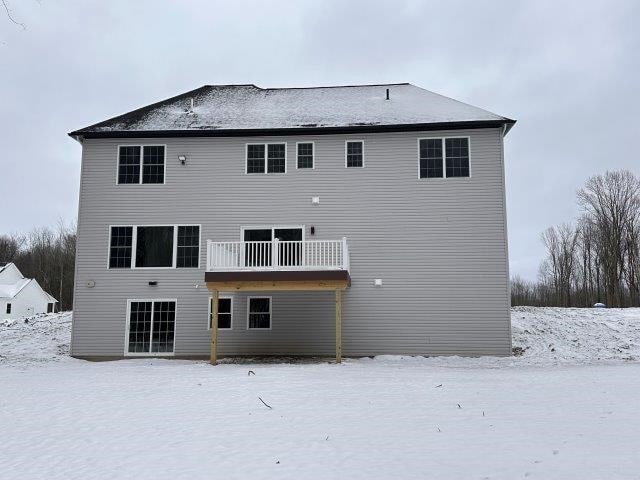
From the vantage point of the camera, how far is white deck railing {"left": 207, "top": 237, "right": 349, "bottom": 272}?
15930mm

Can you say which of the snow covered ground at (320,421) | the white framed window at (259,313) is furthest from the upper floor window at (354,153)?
the snow covered ground at (320,421)

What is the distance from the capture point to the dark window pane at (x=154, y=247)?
18.6 m

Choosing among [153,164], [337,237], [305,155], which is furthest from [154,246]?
[337,237]

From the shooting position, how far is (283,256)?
1653 cm

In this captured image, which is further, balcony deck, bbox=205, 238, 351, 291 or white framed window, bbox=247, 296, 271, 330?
white framed window, bbox=247, 296, 271, 330

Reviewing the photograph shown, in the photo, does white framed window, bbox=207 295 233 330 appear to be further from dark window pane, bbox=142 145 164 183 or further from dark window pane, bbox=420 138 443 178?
dark window pane, bbox=420 138 443 178

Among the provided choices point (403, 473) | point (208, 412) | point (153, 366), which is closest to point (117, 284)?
point (153, 366)

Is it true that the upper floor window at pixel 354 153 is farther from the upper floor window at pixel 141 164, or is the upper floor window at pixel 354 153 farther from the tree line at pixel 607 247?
the tree line at pixel 607 247

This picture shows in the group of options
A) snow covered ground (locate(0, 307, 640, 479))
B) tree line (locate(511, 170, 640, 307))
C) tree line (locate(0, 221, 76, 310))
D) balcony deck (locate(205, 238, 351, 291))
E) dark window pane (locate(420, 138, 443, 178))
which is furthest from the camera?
tree line (locate(0, 221, 76, 310))

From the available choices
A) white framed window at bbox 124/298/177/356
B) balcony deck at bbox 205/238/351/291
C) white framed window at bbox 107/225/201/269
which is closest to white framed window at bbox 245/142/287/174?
white framed window at bbox 107/225/201/269

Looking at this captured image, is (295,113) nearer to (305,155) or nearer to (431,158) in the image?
(305,155)

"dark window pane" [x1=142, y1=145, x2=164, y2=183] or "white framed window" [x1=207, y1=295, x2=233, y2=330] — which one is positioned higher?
"dark window pane" [x1=142, y1=145, x2=164, y2=183]

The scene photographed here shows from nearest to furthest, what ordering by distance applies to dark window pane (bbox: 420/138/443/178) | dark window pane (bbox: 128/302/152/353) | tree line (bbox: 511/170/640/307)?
dark window pane (bbox: 128/302/152/353) < dark window pane (bbox: 420/138/443/178) < tree line (bbox: 511/170/640/307)

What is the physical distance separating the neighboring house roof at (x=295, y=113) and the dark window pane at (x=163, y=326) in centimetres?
564
